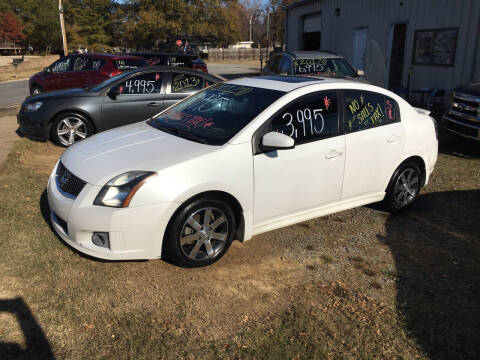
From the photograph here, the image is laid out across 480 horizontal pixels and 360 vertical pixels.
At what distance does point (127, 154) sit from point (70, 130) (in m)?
4.34

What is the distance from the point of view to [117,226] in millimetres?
3316

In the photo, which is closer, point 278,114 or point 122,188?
point 122,188

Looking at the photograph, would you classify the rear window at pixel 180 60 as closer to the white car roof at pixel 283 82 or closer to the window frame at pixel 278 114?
the white car roof at pixel 283 82

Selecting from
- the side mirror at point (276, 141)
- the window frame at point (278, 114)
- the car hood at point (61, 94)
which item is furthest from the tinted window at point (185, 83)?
the side mirror at point (276, 141)

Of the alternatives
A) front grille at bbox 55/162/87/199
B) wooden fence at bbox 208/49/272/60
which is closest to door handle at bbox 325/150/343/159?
front grille at bbox 55/162/87/199

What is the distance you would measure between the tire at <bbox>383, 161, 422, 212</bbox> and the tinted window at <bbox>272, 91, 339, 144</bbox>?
1.15 meters

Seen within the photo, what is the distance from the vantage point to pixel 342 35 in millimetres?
17406

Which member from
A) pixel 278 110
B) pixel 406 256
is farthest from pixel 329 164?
pixel 406 256

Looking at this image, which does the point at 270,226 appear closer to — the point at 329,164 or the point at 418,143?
the point at 329,164

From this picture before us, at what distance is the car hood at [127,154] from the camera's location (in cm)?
346

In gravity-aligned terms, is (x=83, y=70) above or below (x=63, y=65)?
below

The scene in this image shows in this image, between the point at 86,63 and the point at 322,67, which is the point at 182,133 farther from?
the point at 86,63

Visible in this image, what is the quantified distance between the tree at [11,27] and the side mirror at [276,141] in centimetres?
6695

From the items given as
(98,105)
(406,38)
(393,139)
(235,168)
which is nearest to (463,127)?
(393,139)
